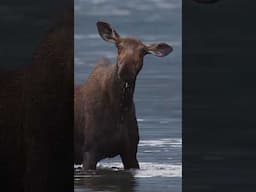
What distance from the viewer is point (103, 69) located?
526cm

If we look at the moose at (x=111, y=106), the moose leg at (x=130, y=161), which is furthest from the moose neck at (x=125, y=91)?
the moose leg at (x=130, y=161)

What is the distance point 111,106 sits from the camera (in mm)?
5355

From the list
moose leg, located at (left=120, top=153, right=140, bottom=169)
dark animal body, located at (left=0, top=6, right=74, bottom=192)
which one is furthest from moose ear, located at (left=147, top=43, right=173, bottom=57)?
moose leg, located at (left=120, top=153, right=140, bottom=169)

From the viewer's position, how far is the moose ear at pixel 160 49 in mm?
5176

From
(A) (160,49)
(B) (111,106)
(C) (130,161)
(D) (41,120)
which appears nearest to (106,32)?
(A) (160,49)

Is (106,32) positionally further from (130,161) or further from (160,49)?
(130,161)

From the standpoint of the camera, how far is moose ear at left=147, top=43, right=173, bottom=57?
518cm

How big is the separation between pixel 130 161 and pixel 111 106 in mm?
382

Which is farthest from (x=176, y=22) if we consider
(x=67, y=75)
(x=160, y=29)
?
(x=67, y=75)

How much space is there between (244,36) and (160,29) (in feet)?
1.72

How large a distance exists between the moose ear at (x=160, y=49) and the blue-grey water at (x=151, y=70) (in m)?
0.03

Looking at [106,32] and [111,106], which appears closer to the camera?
[106,32]

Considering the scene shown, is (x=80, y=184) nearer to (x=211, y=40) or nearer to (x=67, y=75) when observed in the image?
(x=67, y=75)

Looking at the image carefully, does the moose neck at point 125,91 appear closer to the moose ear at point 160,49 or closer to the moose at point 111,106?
the moose at point 111,106
